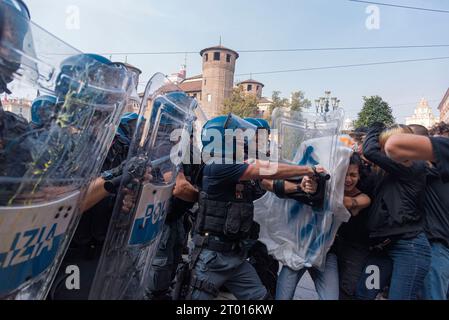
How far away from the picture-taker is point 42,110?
3.51ft

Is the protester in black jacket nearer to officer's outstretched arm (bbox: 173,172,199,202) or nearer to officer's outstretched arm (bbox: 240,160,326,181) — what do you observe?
officer's outstretched arm (bbox: 240,160,326,181)

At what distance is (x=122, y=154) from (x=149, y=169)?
74 cm

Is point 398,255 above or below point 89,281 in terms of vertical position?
above

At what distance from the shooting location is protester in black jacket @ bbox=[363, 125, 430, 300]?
206cm

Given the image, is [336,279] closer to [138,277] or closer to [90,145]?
[138,277]

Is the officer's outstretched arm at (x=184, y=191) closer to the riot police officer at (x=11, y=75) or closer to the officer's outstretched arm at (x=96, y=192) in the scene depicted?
the officer's outstretched arm at (x=96, y=192)

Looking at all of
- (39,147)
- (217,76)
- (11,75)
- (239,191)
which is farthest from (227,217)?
(217,76)

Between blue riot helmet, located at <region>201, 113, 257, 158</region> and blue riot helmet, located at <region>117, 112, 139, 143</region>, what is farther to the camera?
blue riot helmet, located at <region>117, 112, 139, 143</region>

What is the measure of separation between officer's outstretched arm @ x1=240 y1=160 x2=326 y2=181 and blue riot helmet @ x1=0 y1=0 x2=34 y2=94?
1.30 m

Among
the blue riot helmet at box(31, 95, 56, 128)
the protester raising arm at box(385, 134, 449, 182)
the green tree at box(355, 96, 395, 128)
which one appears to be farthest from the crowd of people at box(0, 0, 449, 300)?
the green tree at box(355, 96, 395, 128)

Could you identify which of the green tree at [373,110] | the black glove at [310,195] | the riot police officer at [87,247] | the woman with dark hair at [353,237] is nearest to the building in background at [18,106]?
the riot police officer at [87,247]

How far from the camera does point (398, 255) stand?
211 centimetres

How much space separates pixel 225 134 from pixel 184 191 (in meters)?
0.49

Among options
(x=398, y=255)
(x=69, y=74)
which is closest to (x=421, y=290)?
(x=398, y=255)
